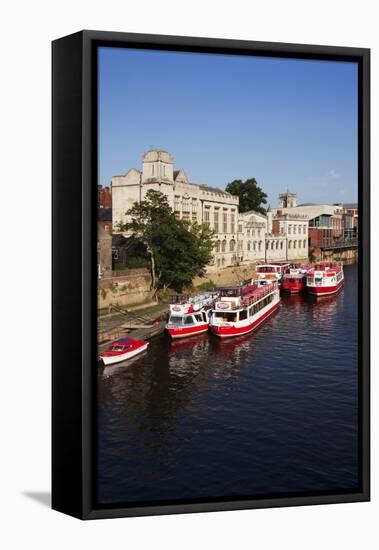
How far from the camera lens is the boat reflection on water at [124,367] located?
8.62m

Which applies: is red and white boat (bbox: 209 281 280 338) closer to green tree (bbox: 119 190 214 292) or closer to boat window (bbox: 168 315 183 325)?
boat window (bbox: 168 315 183 325)

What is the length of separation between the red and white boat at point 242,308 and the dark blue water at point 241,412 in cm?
9

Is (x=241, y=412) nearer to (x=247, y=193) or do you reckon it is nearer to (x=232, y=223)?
(x=232, y=223)

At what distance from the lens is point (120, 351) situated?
28.6ft

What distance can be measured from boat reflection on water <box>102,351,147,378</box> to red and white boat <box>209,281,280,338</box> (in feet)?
2.51

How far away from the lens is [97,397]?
850cm

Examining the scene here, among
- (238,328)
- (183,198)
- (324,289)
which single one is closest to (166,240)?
(183,198)

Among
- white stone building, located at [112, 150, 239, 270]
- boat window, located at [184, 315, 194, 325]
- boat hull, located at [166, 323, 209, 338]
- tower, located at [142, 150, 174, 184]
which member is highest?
tower, located at [142, 150, 174, 184]

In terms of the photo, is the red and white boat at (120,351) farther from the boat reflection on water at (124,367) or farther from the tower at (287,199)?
the tower at (287,199)

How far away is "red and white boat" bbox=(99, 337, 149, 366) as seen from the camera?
340 inches

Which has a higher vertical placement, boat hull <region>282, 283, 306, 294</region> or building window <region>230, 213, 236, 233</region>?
building window <region>230, 213, 236, 233</region>

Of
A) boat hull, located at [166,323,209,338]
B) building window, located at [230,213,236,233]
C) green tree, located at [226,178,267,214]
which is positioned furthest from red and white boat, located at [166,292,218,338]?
green tree, located at [226,178,267,214]

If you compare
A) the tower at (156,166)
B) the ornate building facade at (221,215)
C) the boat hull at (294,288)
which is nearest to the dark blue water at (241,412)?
the boat hull at (294,288)

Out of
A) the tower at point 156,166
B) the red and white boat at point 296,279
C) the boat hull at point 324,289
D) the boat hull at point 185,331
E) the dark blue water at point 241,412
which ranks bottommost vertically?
the dark blue water at point 241,412
